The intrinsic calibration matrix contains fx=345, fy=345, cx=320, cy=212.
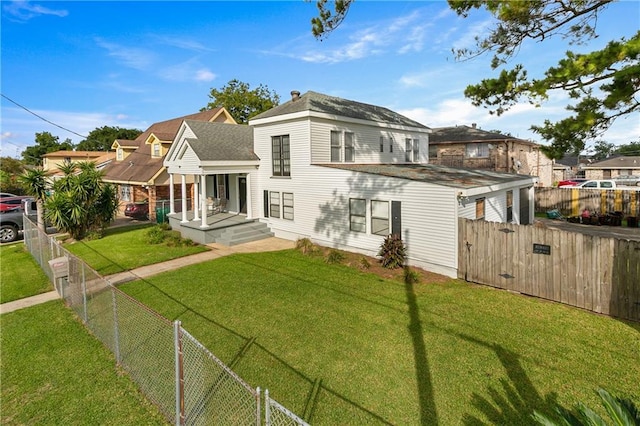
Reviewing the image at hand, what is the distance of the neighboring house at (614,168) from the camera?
47.7 meters

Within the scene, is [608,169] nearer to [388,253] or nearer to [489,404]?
[388,253]

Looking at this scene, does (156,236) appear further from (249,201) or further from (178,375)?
(178,375)

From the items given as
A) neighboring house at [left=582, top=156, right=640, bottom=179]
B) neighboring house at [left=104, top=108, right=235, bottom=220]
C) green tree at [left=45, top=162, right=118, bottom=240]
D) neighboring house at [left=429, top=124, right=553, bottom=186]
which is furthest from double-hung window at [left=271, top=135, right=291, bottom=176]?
neighboring house at [left=582, top=156, right=640, bottom=179]

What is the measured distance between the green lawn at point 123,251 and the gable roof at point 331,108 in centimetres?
785

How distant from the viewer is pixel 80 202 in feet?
56.6

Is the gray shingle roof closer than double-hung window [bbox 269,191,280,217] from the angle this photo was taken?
Yes

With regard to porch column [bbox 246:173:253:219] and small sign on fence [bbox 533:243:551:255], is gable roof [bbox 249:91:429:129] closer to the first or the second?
porch column [bbox 246:173:253:219]

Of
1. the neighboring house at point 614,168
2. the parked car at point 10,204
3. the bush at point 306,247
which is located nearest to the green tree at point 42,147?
the parked car at point 10,204

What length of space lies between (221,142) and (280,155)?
3.57 meters

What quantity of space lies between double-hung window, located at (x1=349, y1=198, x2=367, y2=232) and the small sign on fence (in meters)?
6.22

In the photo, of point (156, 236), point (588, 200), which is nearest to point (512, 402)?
point (156, 236)

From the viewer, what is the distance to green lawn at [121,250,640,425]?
514cm

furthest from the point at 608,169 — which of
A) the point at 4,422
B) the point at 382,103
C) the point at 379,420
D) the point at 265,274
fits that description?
the point at 4,422

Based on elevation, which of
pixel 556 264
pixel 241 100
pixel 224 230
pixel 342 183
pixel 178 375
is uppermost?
pixel 241 100
